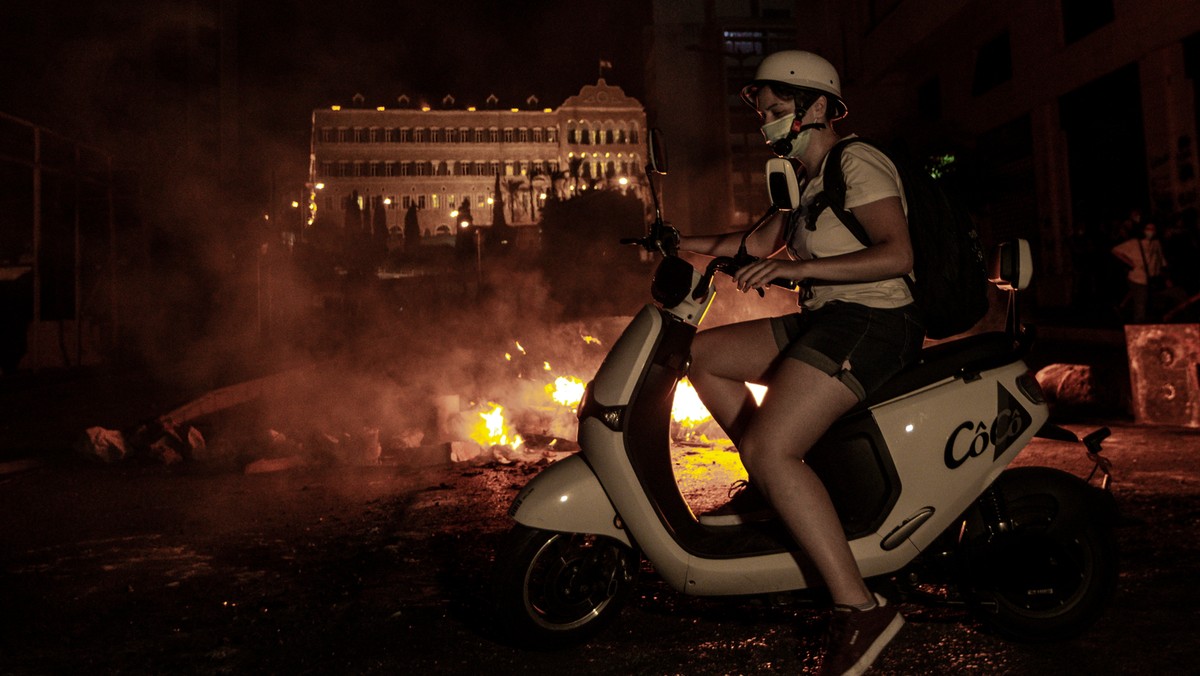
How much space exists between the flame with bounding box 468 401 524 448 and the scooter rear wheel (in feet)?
Result: 15.6

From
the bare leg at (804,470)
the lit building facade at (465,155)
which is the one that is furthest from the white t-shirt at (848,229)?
the lit building facade at (465,155)

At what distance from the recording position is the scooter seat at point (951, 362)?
2617mm

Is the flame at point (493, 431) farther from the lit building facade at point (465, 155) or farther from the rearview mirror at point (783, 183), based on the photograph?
the lit building facade at point (465, 155)

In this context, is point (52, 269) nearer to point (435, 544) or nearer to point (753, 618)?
point (435, 544)

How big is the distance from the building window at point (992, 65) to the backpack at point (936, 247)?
19.0m

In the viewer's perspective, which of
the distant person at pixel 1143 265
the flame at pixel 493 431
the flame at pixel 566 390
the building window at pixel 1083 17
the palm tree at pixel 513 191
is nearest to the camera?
the flame at pixel 493 431

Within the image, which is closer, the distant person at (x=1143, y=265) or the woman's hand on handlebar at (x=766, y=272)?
the woman's hand on handlebar at (x=766, y=272)

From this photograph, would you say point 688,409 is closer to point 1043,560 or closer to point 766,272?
point 1043,560

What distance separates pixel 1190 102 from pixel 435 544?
595 inches

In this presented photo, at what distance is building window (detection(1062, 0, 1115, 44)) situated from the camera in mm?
15484

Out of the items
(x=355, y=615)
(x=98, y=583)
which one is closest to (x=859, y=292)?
(x=355, y=615)

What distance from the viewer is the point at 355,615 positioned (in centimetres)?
317

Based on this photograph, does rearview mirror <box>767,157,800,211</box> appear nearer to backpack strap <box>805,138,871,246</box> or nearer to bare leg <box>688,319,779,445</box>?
backpack strap <box>805,138,871,246</box>

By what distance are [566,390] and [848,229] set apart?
5631 millimetres
